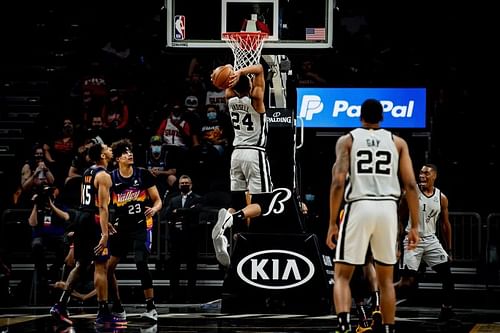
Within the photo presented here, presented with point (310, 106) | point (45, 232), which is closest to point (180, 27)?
point (45, 232)

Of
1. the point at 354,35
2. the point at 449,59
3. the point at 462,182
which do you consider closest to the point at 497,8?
the point at 449,59

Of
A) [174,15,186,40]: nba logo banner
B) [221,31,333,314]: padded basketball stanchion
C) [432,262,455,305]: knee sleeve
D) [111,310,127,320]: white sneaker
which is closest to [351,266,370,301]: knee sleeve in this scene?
[221,31,333,314]: padded basketball stanchion

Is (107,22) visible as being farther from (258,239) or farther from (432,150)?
(258,239)

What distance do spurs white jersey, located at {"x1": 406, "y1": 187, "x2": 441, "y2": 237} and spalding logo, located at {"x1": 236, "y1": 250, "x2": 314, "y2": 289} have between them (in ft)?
5.29

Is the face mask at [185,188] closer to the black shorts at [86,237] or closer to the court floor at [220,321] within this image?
the court floor at [220,321]

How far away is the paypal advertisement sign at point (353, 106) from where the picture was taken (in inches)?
866

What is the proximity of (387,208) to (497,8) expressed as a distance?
48.7 ft

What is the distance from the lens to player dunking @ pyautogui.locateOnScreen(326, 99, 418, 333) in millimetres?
10094

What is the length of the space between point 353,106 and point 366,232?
12.3m

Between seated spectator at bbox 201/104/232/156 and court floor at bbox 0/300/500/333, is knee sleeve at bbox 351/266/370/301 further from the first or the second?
seated spectator at bbox 201/104/232/156

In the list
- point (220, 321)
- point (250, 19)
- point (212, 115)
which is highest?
point (250, 19)

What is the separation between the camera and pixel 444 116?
2194 centimetres

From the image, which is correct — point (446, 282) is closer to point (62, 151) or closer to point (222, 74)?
point (222, 74)

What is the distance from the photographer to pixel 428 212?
14203 mm
